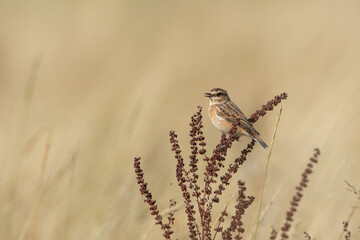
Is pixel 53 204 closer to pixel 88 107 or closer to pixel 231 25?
pixel 88 107

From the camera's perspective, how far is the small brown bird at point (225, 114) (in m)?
4.79

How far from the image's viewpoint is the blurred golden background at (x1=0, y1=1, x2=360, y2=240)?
484 centimetres

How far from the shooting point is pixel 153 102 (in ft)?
24.0

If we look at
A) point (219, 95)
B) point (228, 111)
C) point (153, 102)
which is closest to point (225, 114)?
point (228, 111)

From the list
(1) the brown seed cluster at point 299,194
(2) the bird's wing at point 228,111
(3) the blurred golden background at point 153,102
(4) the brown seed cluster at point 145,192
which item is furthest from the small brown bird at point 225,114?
(1) the brown seed cluster at point 299,194

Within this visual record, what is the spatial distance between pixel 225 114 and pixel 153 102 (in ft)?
7.99

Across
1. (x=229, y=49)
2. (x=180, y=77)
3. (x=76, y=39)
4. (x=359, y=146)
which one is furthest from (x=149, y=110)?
(x=76, y=39)

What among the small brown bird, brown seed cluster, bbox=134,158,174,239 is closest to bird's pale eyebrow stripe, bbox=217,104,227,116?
the small brown bird

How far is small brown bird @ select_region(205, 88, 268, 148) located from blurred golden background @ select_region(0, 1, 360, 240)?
455 millimetres

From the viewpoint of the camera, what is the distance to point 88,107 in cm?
763

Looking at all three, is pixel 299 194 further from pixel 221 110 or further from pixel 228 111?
pixel 221 110

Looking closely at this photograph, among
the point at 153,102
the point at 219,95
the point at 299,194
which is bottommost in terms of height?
the point at 299,194

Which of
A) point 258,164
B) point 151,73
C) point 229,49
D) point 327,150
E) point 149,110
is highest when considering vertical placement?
point 229,49

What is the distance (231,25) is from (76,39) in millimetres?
2931
